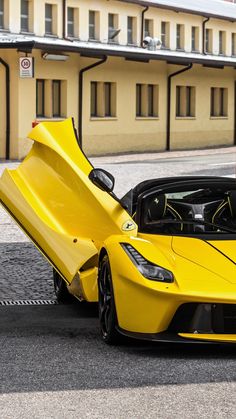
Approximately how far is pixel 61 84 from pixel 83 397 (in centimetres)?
3116

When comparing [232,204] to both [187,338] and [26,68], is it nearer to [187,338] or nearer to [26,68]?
[187,338]

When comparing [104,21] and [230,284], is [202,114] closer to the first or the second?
[104,21]

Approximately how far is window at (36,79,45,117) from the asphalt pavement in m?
26.5

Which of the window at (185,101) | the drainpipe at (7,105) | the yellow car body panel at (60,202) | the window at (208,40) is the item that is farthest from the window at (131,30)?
the yellow car body panel at (60,202)

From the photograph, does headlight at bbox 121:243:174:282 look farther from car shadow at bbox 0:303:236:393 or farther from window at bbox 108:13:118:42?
window at bbox 108:13:118:42

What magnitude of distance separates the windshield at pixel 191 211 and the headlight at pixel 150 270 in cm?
66

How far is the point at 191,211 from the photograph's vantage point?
Result: 27.1 ft

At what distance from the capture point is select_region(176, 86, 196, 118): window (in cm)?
4350

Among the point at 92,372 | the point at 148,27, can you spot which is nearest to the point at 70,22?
the point at 148,27

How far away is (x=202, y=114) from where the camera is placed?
44.9 metres

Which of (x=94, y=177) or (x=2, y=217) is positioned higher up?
(x=94, y=177)

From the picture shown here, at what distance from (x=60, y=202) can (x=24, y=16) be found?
99.7ft

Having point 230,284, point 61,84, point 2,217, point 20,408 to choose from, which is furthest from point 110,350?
point 61,84

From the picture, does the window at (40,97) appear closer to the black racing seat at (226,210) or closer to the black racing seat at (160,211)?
the black racing seat at (226,210)
